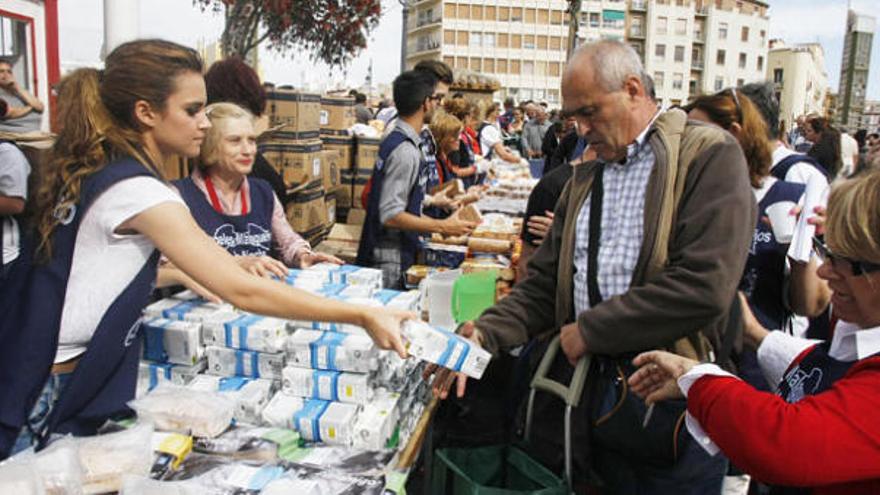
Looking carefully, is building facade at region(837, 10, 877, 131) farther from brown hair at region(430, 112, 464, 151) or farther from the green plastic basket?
the green plastic basket

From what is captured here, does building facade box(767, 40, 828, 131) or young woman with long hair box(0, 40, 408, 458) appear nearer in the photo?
young woman with long hair box(0, 40, 408, 458)

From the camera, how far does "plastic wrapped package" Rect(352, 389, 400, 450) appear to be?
1.83m

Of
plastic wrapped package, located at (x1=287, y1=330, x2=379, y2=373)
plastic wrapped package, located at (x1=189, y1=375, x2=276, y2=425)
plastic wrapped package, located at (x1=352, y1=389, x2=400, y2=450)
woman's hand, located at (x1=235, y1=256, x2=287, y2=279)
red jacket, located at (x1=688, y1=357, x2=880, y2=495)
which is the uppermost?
woman's hand, located at (x1=235, y1=256, x2=287, y2=279)

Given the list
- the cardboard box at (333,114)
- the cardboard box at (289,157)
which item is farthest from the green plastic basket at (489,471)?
the cardboard box at (333,114)

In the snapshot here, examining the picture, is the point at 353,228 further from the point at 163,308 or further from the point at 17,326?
the point at 17,326

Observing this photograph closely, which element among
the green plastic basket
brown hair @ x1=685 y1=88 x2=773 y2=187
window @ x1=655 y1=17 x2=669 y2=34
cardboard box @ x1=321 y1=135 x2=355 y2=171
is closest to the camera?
the green plastic basket

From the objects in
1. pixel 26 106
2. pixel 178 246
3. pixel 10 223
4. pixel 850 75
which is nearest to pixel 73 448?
pixel 178 246

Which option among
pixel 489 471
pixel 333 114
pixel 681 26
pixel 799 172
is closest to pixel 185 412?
pixel 489 471

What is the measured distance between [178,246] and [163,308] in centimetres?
70

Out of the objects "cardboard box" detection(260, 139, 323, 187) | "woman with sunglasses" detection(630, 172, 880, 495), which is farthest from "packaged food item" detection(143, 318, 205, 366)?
"cardboard box" detection(260, 139, 323, 187)

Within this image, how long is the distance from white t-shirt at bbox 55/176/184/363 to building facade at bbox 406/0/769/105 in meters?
79.0

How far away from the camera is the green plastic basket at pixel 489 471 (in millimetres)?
1969

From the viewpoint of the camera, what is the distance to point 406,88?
3.98 m

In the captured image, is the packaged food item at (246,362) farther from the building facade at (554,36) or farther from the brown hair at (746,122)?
the building facade at (554,36)
